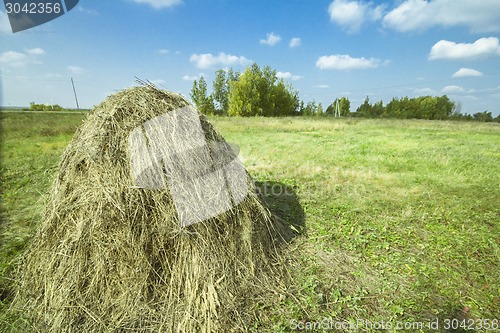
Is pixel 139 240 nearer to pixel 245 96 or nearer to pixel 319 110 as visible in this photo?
pixel 245 96

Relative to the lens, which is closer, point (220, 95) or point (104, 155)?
point (104, 155)

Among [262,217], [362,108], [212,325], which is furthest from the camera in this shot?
[362,108]

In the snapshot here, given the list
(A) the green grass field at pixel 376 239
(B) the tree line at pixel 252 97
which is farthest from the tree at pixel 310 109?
(A) the green grass field at pixel 376 239

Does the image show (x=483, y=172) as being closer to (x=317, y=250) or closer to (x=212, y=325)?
(x=317, y=250)

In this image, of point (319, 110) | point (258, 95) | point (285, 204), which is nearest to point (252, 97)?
point (258, 95)

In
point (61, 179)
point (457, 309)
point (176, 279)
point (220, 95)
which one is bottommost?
point (457, 309)

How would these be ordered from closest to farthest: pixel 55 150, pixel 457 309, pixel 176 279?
pixel 176 279
pixel 457 309
pixel 55 150

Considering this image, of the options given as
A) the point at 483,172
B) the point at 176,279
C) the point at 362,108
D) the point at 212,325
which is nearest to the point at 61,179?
the point at 176,279

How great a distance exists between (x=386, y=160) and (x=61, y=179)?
36.0 feet

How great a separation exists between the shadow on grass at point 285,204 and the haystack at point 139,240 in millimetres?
1293

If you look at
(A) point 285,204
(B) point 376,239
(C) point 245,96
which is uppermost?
(C) point 245,96

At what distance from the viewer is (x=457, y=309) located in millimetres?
2961

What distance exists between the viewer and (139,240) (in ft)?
8.75

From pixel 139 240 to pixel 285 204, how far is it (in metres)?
3.71
